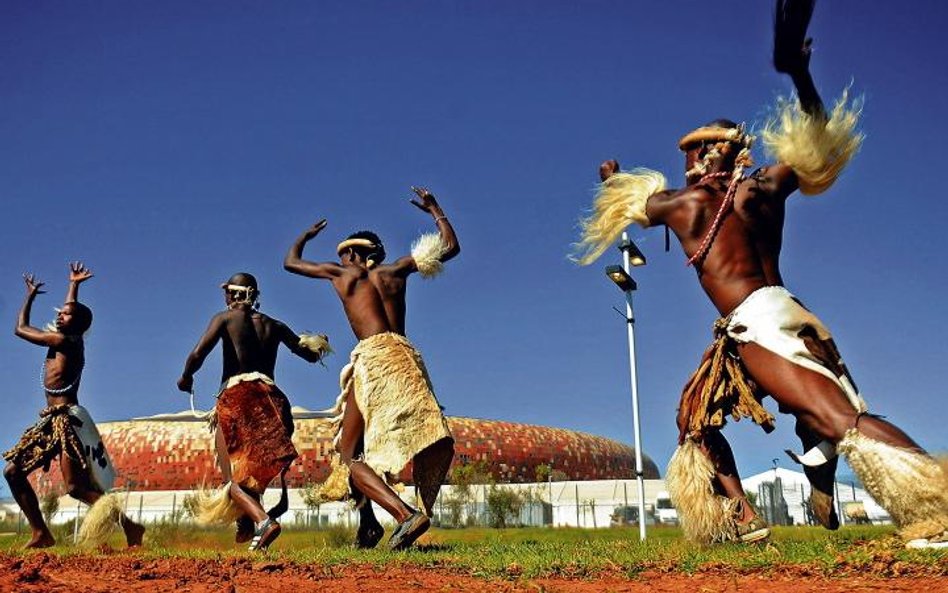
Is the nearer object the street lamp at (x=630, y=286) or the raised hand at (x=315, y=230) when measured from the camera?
the raised hand at (x=315, y=230)

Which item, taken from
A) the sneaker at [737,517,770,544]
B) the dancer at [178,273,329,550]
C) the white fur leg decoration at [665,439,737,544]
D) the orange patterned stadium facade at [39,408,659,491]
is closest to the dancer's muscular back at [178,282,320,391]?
the dancer at [178,273,329,550]

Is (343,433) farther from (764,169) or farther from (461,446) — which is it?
(461,446)

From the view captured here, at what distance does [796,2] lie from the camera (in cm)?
436

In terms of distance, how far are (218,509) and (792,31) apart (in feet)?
17.0

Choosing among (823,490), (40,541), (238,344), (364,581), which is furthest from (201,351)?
(823,490)

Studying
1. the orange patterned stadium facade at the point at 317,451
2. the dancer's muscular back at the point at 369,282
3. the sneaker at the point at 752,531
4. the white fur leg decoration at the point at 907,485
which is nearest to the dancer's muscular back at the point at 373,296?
the dancer's muscular back at the point at 369,282

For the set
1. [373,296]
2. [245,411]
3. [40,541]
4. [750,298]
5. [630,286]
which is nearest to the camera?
[750,298]

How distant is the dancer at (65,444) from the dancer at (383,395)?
2723mm

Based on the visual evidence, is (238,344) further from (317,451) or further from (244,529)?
(317,451)

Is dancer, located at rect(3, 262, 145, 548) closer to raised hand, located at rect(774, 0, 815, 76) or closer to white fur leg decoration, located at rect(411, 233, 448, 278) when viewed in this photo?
white fur leg decoration, located at rect(411, 233, 448, 278)

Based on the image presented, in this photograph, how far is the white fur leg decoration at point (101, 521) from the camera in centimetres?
754

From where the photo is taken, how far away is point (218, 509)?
6.87 m

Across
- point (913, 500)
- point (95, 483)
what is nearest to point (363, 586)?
point (913, 500)

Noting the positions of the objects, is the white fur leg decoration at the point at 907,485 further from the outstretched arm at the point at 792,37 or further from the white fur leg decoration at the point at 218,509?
the white fur leg decoration at the point at 218,509
